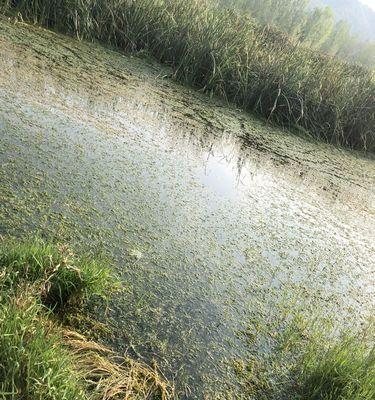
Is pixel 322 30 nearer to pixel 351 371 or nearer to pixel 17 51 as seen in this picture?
pixel 17 51

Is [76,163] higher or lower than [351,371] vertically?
lower

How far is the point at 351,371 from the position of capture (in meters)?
1.25

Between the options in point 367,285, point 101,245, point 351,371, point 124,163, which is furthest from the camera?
point 124,163

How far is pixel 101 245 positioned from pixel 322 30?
29.8 m

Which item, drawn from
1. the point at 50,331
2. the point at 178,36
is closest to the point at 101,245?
the point at 50,331

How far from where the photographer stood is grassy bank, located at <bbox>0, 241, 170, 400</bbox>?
2.99 ft

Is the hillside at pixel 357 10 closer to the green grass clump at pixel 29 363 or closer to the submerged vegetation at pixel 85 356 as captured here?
the submerged vegetation at pixel 85 356

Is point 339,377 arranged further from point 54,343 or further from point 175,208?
point 175,208

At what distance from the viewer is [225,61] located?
466 cm

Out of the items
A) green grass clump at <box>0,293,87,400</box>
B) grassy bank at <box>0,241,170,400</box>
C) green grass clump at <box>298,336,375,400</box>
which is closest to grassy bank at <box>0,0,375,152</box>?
green grass clump at <box>298,336,375,400</box>

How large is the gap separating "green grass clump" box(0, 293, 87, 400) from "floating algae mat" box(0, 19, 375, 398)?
10.6 inches

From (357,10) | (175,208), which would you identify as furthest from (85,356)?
(357,10)

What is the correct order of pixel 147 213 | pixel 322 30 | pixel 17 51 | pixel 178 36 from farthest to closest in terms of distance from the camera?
1. pixel 322 30
2. pixel 178 36
3. pixel 17 51
4. pixel 147 213

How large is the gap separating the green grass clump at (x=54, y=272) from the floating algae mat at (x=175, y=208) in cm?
12
